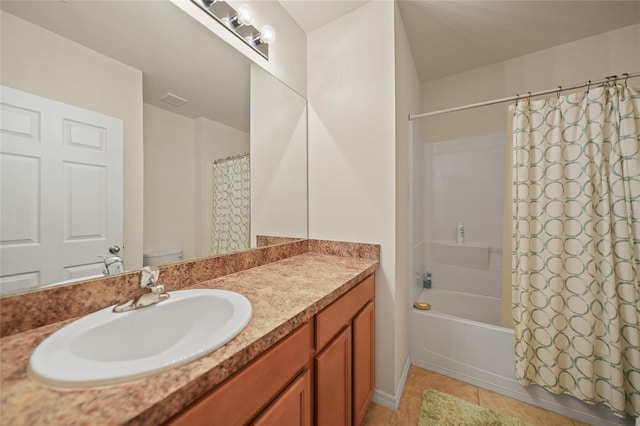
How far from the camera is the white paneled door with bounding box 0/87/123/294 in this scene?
58 centimetres

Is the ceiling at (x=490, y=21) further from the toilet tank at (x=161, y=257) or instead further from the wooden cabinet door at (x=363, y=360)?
the wooden cabinet door at (x=363, y=360)

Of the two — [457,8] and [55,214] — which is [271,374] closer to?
[55,214]

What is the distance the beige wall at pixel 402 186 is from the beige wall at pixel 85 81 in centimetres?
128

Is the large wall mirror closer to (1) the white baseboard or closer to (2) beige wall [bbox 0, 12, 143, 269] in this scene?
(2) beige wall [bbox 0, 12, 143, 269]

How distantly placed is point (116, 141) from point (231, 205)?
51cm

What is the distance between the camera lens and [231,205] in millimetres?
1176

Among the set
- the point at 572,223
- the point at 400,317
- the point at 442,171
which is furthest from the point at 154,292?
the point at 442,171

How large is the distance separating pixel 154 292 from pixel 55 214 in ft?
1.10

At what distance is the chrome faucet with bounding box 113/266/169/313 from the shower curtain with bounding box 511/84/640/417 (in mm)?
1871

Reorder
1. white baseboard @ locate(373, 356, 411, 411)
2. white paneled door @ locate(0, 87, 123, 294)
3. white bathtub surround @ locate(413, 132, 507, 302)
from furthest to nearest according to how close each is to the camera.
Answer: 1. white bathtub surround @ locate(413, 132, 507, 302)
2. white baseboard @ locate(373, 356, 411, 411)
3. white paneled door @ locate(0, 87, 123, 294)

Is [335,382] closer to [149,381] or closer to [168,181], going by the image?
[149,381]

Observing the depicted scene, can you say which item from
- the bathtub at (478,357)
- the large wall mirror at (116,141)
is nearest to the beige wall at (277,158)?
the large wall mirror at (116,141)

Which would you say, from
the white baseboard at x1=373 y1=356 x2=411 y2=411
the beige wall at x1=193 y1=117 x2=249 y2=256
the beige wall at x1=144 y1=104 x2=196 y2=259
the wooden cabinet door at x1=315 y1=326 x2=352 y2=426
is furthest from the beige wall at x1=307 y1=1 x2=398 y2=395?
the beige wall at x1=144 y1=104 x2=196 y2=259

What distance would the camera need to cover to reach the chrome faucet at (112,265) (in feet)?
2.42
